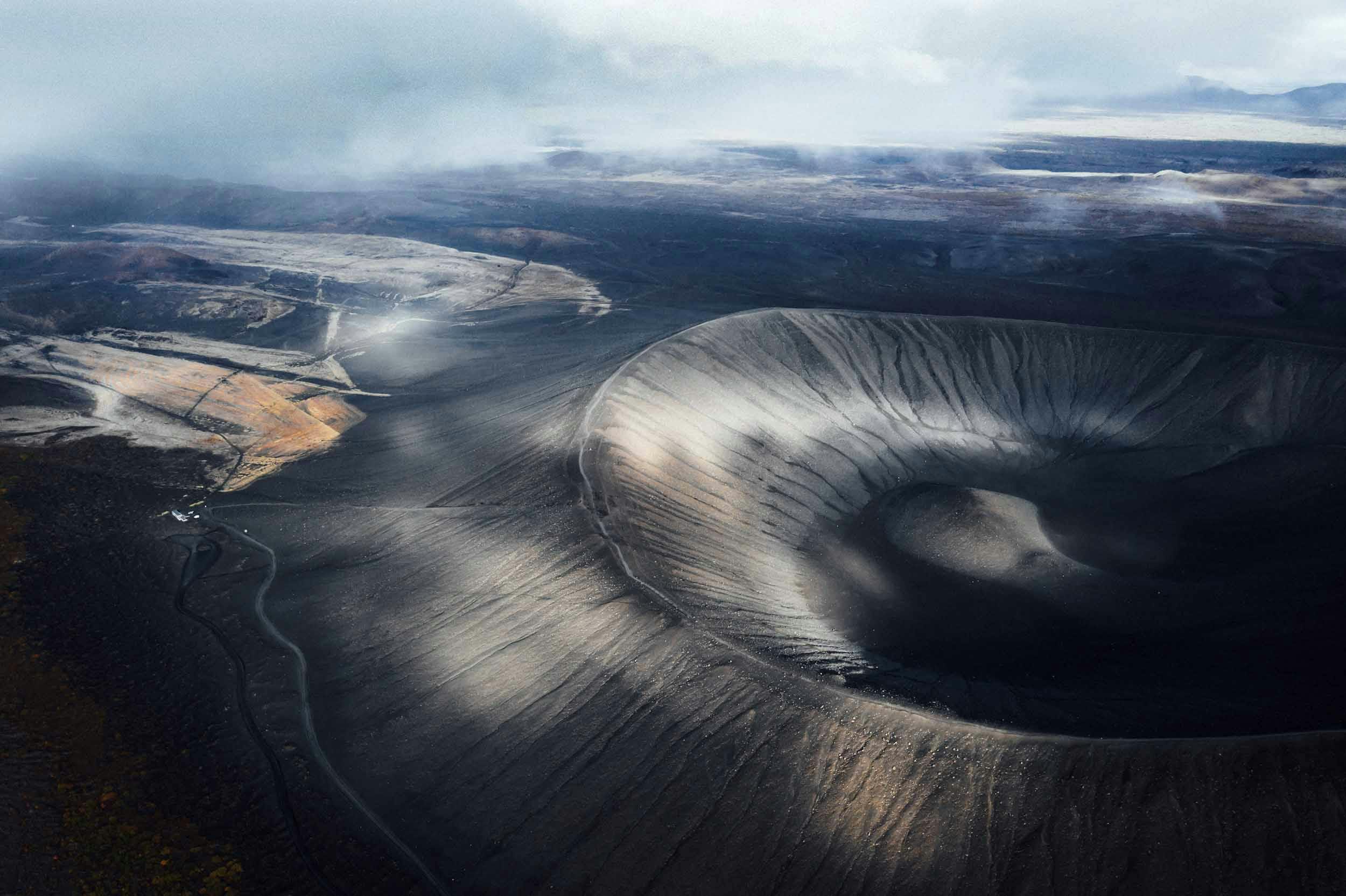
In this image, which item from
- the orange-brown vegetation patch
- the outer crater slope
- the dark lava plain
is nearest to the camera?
the dark lava plain

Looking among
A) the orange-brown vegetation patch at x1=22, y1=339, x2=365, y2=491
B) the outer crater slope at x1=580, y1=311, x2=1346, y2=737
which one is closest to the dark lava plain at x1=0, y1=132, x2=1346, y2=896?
the outer crater slope at x1=580, y1=311, x2=1346, y2=737

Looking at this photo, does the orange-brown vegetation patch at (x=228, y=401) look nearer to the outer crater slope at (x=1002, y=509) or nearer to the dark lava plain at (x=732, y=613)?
the dark lava plain at (x=732, y=613)

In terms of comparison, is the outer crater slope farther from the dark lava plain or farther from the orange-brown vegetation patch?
the orange-brown vegetation patch

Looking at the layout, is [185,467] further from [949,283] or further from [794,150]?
[794,150]

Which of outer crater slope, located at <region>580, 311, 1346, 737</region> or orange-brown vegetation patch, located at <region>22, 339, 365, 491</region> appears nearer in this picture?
outer crater slope, located at <region>580, 311, 1346, 737</region>

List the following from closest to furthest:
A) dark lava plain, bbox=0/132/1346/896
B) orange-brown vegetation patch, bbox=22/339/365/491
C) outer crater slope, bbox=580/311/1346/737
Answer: dark lava plain, bbox=0/132/1346/896 → outer crater slope, bbox=580/311/1346/737 → orange-brown vegetation patch, bbox=22/339/365/491

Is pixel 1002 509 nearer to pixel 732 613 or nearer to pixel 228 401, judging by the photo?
pixel 732 613

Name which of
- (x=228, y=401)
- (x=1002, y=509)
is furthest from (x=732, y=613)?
(x=228, y=401)
